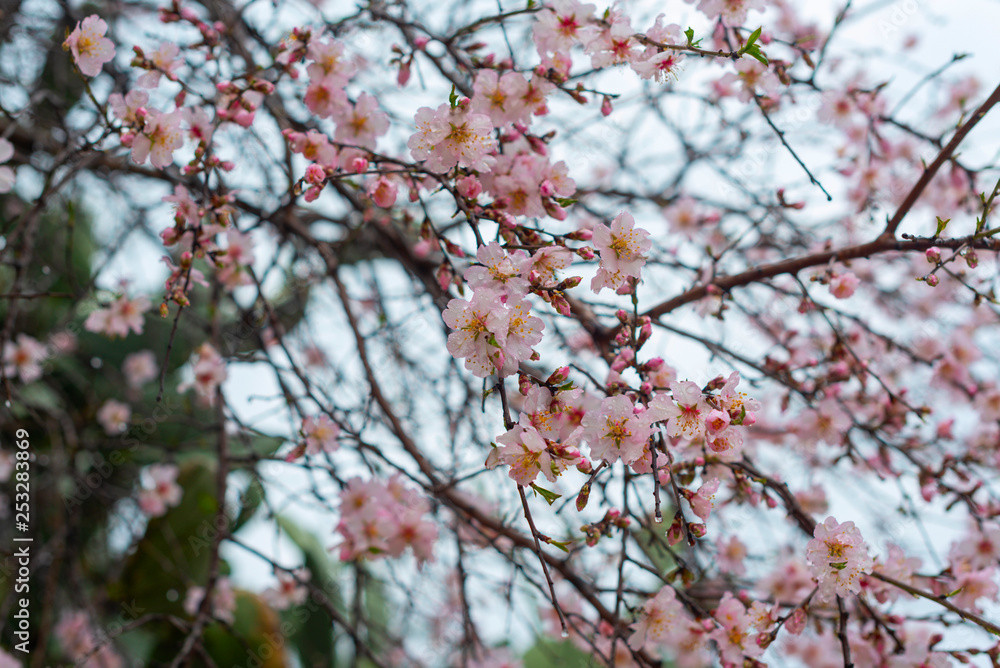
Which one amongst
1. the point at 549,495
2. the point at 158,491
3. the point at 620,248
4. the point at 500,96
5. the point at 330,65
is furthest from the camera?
the point at 158,491

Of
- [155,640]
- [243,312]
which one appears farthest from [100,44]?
[155,640]

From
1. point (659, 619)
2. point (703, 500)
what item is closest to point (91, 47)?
point (703, 500)

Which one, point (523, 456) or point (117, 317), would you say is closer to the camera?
point (523, 456)

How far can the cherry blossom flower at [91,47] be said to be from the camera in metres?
1.11

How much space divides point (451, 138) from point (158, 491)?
222 centimetres

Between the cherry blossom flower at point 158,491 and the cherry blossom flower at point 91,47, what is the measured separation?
70.2 inches

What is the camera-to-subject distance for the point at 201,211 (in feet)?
3.60

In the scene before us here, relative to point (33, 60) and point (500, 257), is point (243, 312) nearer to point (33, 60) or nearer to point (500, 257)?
point (500, 257)

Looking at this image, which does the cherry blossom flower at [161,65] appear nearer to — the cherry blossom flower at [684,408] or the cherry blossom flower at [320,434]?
the cherry blossom flower at [320,434]

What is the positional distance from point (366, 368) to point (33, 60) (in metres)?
2.16

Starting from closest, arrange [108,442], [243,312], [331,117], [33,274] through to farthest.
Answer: [331,117], [243,312], [108,442], [33,274]

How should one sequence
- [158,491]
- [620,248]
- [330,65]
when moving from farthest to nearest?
[158,491]
[330,65]
[620,248]

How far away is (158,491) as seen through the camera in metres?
2.50

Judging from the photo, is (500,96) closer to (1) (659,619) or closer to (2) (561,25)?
(2) (561,25)
